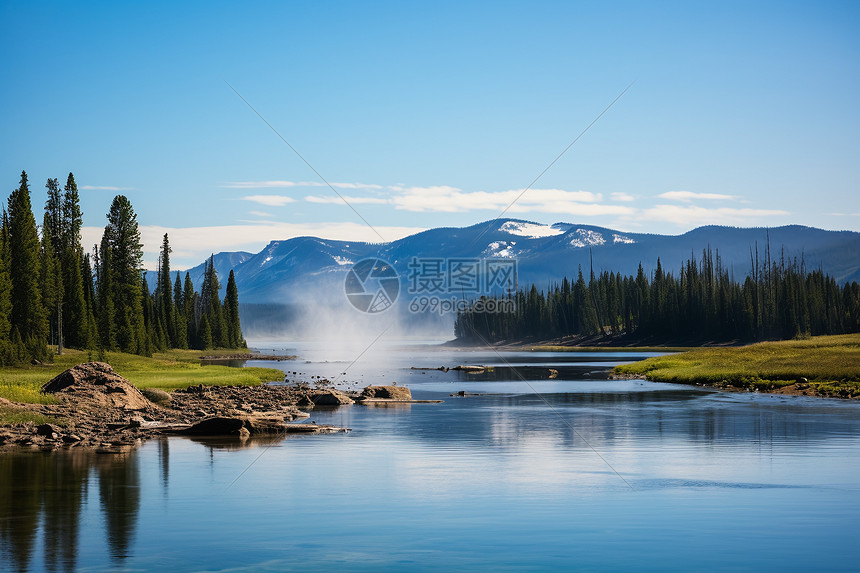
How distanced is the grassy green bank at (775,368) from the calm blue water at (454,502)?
23.3m

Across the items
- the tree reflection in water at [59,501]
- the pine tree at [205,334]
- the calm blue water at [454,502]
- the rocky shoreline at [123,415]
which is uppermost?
the pine tree at [205,334]

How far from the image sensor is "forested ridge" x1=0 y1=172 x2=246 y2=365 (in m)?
82.3

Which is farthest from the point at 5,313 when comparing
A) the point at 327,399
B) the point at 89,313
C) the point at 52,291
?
the point at 327,399

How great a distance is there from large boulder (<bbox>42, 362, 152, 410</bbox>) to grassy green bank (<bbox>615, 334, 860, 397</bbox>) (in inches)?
1916

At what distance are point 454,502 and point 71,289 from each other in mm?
87396

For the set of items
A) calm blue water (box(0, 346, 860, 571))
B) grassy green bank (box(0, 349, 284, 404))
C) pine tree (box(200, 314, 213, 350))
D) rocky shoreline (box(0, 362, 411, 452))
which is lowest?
calm blue water (box(0, 346, 860, 571))

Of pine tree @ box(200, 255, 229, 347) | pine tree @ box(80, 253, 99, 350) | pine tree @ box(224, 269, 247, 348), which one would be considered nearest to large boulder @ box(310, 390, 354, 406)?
pine tree @ box(80, 253, 99, 350)

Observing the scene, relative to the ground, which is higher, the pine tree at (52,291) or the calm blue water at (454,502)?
the pine tree at (52,291)

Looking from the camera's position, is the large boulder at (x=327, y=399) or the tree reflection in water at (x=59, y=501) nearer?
the tree reflection in water at (x=59, y=501)

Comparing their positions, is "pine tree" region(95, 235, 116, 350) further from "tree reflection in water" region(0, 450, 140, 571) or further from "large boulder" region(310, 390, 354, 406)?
"tree reflection in water" region(0, 450, 140, 571)

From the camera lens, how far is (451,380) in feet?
303

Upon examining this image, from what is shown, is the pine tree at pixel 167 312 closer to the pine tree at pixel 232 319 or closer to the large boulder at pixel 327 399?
the pine tree at pixel 232 319

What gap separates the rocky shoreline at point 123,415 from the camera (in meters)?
35.8

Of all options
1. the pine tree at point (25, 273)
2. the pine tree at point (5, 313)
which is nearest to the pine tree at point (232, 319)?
the pine tree at point (25, 273)
